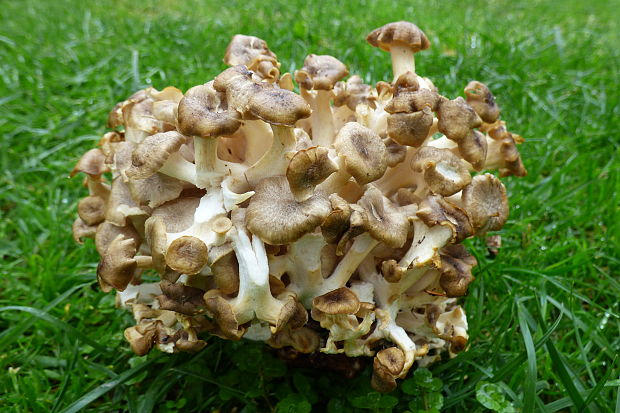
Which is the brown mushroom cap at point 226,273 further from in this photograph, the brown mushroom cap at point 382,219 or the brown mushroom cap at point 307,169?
the brown mushroom cap at point 382,219

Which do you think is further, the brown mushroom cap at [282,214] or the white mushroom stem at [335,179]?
the white mushroom stem at [335,179]

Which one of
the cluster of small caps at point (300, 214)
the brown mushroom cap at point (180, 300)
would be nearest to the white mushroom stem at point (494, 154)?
the cluster of small caps at point (300, 214)

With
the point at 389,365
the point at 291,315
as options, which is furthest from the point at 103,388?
the point at 389,365

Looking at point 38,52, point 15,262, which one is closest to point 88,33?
point 38,52

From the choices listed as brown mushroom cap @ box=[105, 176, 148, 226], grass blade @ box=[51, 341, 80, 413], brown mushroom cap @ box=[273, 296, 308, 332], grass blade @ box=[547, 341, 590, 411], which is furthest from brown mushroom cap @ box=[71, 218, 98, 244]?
grass blade @ box=[547, 341, 590, 411]

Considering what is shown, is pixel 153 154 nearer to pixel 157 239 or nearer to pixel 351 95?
pixel 157 239

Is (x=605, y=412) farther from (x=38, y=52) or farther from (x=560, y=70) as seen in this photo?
(x=38, y=52)
